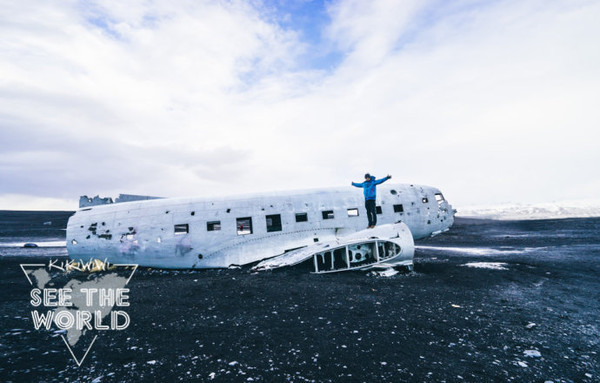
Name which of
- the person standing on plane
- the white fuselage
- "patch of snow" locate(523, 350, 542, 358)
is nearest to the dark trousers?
the person standing on plane

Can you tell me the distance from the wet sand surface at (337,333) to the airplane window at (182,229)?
276 cm

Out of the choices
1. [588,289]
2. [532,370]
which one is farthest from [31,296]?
[588,289]

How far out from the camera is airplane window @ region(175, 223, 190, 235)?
1229 centimetres

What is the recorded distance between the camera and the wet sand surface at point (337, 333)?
430cm

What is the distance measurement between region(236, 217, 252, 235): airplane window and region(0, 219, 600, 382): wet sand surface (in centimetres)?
300

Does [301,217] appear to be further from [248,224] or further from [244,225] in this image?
[244,225]

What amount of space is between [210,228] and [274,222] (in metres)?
3.21

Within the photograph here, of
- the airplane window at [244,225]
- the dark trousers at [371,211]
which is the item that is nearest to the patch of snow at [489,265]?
the dark trousers at [371,211]

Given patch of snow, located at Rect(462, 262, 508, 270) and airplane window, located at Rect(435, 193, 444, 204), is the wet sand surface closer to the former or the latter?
patch of snow, located at Rect(462, 262, 508, 270)

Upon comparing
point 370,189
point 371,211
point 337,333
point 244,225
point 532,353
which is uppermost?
point 370,189

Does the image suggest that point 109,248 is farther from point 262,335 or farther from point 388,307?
point 388,307

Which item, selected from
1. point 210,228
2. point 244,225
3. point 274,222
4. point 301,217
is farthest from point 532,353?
point 210,228

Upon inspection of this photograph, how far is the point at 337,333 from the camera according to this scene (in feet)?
18.5

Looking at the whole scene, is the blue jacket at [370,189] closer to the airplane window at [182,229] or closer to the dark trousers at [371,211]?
the dark trousers at [371,211]
